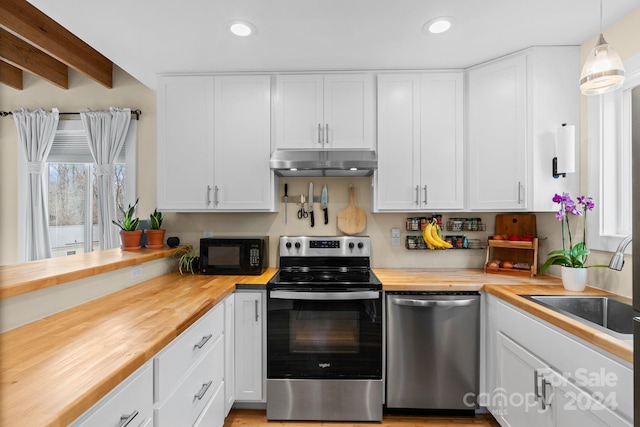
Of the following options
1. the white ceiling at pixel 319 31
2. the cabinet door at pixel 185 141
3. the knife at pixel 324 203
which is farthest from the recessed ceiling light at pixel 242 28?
the knife at pixel 324 203

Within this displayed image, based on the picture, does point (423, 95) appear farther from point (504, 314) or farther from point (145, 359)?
point (145, 359)

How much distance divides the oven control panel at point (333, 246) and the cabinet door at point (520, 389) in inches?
42.2

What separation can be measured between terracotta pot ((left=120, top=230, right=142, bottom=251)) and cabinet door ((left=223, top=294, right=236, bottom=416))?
0.99 m

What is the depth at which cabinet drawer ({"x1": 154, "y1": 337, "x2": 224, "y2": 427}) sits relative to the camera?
4.01 feet

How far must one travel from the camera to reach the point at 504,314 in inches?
71.8

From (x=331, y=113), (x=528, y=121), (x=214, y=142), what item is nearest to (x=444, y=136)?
(x=528, y=121)

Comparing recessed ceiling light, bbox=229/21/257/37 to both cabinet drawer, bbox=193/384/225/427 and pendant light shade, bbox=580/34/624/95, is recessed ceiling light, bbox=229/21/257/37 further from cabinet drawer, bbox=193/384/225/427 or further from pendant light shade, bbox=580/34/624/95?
cabinet drawer, bbox=193/384/225/427

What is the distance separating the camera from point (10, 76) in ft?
8.99

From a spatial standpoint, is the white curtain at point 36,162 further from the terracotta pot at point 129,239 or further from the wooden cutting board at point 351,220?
the wooden cutting board at point 351,220

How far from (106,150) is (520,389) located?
3428 millimetres

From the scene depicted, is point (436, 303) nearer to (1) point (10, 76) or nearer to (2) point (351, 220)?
(2) point (351, 220)

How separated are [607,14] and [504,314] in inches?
68.5

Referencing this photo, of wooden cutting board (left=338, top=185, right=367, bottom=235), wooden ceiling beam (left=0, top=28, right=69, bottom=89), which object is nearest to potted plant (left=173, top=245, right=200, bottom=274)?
wooden cutting board (left=338, top=185, right=367, bottom=235)

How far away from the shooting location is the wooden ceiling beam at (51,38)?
1.93 m
